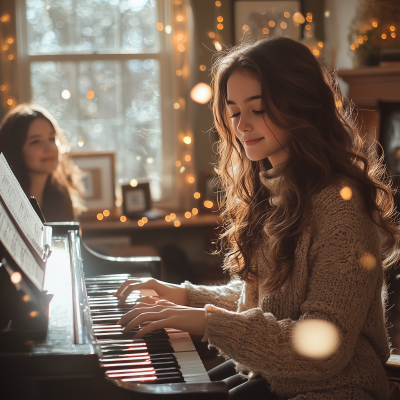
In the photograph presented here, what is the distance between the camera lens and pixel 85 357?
2.71ft

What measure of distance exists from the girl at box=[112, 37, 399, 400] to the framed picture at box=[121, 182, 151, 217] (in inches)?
83.3

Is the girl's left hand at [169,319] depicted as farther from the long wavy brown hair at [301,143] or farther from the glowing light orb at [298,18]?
the glowing light orb at [298,18]

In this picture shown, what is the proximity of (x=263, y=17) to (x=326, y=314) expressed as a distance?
3043 mm

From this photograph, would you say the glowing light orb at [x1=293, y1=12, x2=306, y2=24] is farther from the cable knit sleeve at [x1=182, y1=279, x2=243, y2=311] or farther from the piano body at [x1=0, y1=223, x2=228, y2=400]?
the piano body at [x1=0, y1=223, x2=228, y2=400]

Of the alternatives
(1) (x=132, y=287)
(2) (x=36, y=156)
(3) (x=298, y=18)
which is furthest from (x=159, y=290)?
(3) (x=298, y=18)

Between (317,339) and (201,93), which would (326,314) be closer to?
(317,339)

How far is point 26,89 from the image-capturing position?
3.55m

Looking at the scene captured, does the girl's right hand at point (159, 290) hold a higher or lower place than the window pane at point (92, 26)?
lower

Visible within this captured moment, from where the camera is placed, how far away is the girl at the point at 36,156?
233 centimetres

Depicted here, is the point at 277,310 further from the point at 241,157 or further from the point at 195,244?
the point at 195,244

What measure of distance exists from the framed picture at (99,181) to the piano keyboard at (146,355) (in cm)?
230

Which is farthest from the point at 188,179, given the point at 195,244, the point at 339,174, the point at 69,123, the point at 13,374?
the point at 13,374

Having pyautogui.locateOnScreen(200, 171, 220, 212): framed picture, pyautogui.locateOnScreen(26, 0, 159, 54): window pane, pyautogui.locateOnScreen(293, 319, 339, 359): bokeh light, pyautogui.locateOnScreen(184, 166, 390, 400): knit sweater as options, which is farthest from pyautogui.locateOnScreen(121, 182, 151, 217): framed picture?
pyautogui.locateOnScreen(293, 319, 339, 359): bokeh light

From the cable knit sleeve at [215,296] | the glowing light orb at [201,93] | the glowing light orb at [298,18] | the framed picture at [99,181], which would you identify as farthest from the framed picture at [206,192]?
the cable knit sleeve at [215,296]
